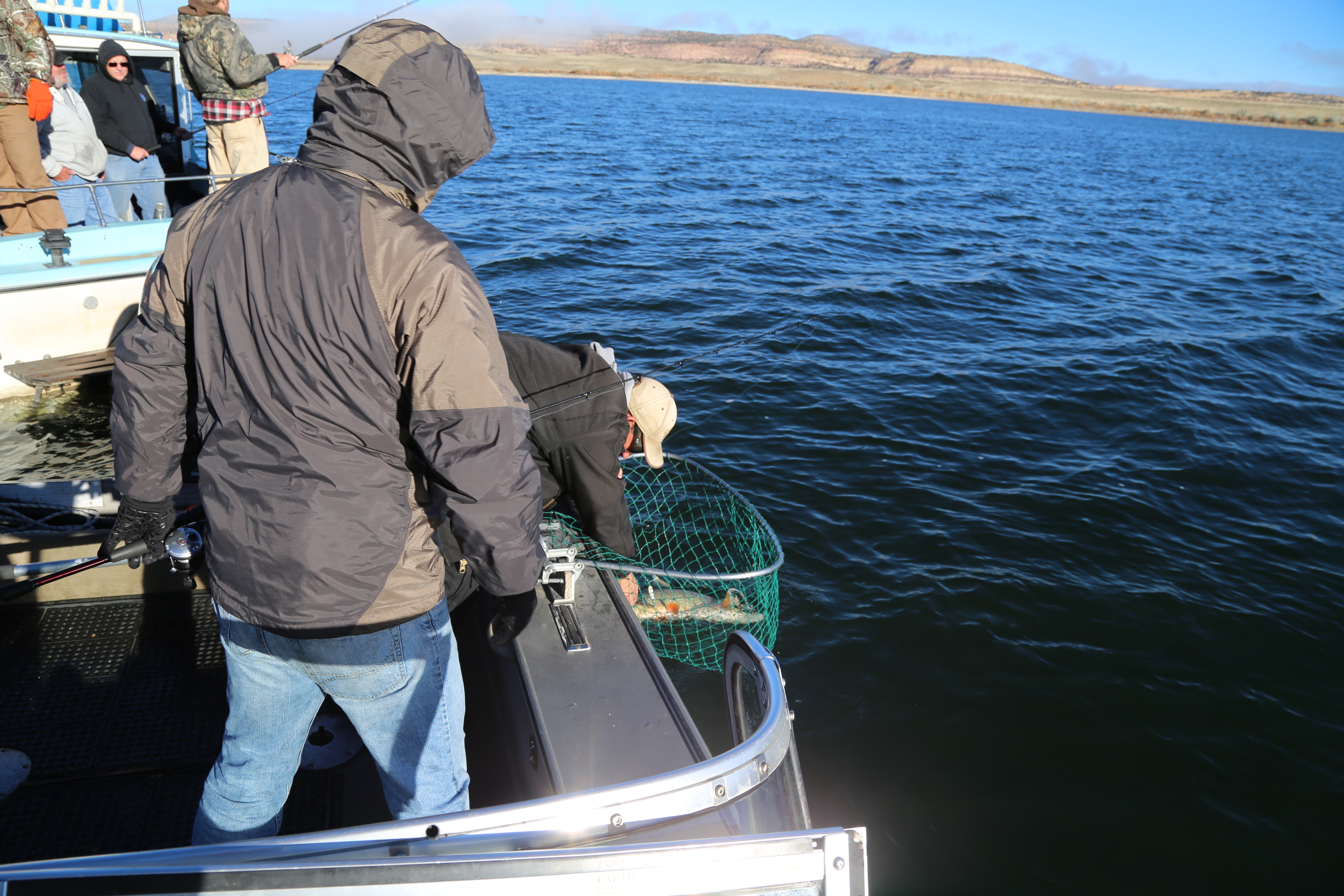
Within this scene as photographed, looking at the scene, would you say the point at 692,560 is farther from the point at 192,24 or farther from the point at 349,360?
the point at 192,24

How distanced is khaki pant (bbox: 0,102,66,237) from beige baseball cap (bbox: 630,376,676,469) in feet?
21.4

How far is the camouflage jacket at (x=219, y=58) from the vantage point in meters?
6.61

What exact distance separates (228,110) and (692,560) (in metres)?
5.95

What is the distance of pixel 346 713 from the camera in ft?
6.36

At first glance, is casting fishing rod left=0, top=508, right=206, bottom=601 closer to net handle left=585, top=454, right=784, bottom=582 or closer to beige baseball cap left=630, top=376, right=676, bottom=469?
net handle left=585, top=454, right=784, bottom=582

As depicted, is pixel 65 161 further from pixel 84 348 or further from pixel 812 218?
pixel 812 218

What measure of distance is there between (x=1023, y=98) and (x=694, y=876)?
15141 cm

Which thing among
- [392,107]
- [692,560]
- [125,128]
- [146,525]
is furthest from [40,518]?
[125,128]

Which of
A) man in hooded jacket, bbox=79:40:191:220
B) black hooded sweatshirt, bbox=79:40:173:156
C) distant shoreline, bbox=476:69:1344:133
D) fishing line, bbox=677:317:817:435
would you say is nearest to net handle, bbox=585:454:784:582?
fishing line, bbox=677:317:817:435

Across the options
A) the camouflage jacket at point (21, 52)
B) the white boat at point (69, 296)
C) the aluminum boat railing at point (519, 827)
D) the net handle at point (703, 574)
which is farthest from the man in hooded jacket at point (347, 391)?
the white boat at point (69, 296)

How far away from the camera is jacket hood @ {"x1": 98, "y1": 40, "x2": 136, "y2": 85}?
26.2 ft

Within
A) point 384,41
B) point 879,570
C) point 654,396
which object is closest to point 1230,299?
point 879,570

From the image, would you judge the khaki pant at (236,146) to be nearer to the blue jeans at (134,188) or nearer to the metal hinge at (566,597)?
the blue jeans at (134,188)

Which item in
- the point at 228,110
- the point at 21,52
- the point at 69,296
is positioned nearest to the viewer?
the point at 21,52
